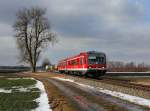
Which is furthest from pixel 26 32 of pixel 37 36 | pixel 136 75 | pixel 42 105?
pixel 42 105

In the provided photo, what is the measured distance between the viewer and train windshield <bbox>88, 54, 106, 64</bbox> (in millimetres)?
46062

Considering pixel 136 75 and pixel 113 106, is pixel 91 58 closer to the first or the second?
pixel 136 75

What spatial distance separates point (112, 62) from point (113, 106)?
102 metres

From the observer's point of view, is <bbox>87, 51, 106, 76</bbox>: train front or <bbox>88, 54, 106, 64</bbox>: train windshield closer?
<bbox>87, 51, 106, 76</bbox>: train front

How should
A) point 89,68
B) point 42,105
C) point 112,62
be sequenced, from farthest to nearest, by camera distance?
point 112,62 < point 89,68 < point 42,105

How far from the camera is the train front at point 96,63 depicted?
150 feet

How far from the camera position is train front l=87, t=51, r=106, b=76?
150ft

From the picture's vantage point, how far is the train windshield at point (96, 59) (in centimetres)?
4606

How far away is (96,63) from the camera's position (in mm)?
46094

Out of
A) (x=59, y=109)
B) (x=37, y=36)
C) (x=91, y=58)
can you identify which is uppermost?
(x=37, y=36)

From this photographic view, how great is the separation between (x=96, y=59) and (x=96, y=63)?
0.49 metres

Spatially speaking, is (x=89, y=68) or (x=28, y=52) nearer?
(x=89, y=68)

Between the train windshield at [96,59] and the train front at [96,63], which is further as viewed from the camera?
the train windshield at [96,59]

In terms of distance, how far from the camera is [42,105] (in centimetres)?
1681
